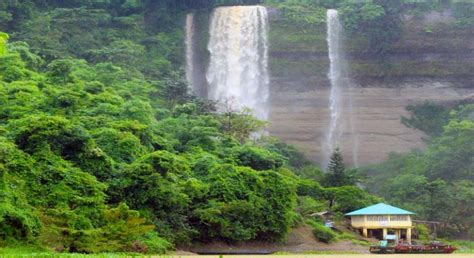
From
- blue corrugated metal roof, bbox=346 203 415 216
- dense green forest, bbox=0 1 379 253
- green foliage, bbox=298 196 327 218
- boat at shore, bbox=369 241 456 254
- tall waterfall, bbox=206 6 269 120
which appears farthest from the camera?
tall waterfall, bbox=206 6 269 120

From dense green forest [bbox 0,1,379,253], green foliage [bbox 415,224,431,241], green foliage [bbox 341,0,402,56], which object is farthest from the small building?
green foliage [bbox 341,0,402,56]

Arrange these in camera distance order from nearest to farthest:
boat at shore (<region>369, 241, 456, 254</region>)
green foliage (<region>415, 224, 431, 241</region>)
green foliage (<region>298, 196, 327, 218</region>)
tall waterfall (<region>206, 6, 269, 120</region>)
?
boat at shore (<region>369, 241, 456, 254</region>) < green foliage (<region>298, 196, 327, 218</region>) < green foliage (<region>415, 224, 431, 241</region>) < tall waterfall (<region>206, 6, 269, 120</region>)

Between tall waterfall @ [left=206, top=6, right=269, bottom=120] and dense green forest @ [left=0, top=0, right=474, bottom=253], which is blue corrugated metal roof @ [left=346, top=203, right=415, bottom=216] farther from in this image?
tall waterfall @ [left=206, top=6, right=269, bottom=120]

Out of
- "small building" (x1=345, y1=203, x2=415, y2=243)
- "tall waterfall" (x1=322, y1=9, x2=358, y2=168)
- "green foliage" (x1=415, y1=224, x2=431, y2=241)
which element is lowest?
"green foliage" (x1=415, y1=224, x2=431, y2=241)

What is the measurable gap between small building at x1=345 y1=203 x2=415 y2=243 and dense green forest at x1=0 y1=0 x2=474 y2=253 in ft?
6.55

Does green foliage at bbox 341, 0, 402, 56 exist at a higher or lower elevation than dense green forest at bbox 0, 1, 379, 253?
higher

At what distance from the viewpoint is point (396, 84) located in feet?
162

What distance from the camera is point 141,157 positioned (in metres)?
26.0

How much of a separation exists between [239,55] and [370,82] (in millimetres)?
8727

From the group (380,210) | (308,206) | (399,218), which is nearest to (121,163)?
(308,206)

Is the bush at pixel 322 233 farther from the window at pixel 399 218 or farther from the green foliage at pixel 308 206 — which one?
the window at pixel 399 218

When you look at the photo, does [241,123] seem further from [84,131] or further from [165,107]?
[84,131]

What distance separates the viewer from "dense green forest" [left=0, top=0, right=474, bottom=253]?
22.2 m

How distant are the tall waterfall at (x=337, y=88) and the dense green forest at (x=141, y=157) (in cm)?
148
